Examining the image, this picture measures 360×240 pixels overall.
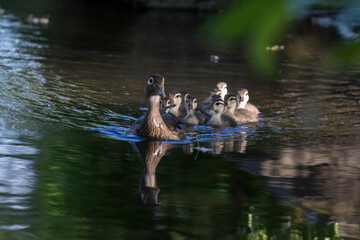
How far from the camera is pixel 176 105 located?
34.4 feet

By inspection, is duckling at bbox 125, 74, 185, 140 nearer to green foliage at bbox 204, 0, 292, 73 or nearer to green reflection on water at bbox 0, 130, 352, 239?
green reflection on water at bbox 0, 130, 352, 239

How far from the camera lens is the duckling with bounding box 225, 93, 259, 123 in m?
10.1

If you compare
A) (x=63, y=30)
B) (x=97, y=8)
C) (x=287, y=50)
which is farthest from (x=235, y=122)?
(x=97, y=8)

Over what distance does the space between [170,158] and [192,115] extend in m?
2.56

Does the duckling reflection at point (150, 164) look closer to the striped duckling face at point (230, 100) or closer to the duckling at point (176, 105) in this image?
the duckling at point (176, 105)

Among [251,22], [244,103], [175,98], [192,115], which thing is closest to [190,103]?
[192,115]

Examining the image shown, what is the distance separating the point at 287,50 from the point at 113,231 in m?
15.1

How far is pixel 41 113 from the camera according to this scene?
31.3 feet

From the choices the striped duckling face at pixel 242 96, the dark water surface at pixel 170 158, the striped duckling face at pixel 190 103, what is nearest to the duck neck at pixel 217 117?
the dark water surface at pixel 170 158

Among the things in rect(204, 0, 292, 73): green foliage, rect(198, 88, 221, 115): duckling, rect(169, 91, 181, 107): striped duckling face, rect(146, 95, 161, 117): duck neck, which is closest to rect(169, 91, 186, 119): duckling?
rect(169, 91, 181, 107): striped duckling face

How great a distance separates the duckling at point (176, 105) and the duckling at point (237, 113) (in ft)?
2.44

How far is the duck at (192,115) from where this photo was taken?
9.79 metres

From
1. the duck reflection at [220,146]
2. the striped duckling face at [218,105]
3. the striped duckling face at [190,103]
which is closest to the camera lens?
the duck reflection at [220,146]

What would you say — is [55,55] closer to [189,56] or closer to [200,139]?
[189,56]
